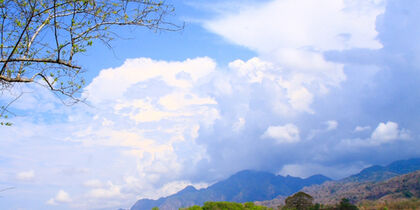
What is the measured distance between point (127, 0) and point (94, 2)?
913mm

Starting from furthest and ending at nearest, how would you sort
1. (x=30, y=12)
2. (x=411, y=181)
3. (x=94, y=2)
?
(x=411, y=181) → (x=94, y=2) → (x=30, y=12)

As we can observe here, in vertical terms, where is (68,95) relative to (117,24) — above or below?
below

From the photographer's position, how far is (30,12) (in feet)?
30.0

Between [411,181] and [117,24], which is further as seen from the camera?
[411,181]

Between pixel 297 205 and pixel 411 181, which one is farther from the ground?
pixel 411 181

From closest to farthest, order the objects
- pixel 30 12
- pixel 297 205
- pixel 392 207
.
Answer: pixel 30 12 → pixel 297 205 → pixel 392 207

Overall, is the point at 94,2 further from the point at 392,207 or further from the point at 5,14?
the point at 392,207

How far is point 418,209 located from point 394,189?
4055 inches

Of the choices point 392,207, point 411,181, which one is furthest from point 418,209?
point 411,181

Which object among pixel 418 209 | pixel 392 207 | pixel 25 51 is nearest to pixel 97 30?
pixel 25 51

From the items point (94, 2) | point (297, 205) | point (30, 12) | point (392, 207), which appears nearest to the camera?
point (30, 12)

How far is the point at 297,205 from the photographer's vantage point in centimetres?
8612

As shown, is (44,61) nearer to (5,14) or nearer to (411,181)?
(5,14)

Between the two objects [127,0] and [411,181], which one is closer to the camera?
[127,0]
